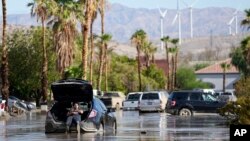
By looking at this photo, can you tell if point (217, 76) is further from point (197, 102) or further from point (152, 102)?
point (197, 102)

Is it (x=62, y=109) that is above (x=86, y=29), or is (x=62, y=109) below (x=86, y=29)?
below

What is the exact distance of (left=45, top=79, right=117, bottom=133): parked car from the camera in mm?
26516

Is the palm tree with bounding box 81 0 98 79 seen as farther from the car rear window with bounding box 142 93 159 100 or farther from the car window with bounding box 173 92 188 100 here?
the car window with bounding box 173 92 188 100

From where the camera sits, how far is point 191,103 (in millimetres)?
44844

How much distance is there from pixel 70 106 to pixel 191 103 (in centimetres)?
1862

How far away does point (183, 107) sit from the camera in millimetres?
45000

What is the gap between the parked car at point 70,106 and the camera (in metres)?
26.5

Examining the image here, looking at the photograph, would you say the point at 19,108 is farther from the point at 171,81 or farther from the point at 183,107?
the point at 171,81

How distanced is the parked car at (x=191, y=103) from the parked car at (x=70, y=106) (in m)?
17.6

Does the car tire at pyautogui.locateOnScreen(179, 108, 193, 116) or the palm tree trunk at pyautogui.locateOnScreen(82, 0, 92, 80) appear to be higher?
the palm tree trunk at pyautogui.locateOnScreen(82, 0, 92, 80)

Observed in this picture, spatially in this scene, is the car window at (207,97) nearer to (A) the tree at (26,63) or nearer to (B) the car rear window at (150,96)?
(B) the car rear window at (150,96)

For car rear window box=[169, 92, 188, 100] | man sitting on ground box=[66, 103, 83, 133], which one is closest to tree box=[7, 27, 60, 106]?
car rear window box=[169, 92, 188, 100]

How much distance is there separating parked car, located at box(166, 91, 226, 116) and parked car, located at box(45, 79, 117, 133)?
17.6 metres

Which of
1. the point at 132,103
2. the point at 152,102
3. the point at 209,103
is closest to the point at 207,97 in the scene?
the point at 209,103
